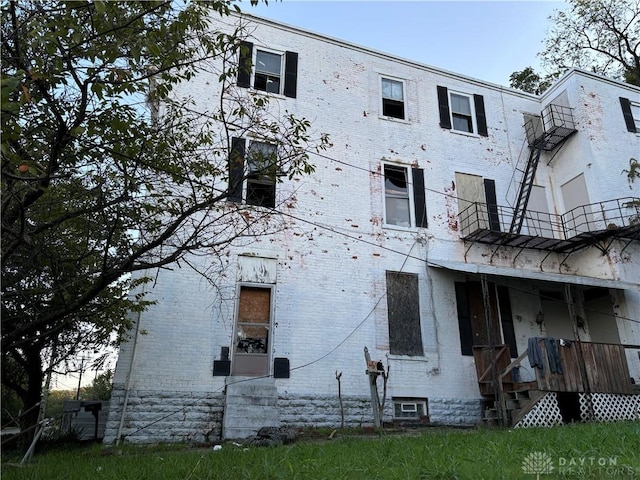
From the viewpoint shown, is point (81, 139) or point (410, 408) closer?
point (81, 139)

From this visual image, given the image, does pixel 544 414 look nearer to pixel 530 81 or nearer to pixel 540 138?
pixel 540 138

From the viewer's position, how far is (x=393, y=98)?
1530 centimetres

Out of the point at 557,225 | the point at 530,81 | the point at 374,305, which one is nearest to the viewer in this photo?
the point at 374,305

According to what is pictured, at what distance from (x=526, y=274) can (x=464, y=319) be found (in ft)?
6.45

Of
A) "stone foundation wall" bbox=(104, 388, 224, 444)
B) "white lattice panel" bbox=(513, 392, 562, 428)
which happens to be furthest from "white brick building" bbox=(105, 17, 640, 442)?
"white lattice panel" bbox=(513, 392, 562, 428)

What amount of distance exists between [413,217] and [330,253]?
2.89 meters

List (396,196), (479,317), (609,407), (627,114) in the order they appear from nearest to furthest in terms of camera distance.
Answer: (609,407), (479,317), (396,196), (627,114)

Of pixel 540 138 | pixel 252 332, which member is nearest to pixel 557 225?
pixel 540 138

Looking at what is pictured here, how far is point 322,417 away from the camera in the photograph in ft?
35.4

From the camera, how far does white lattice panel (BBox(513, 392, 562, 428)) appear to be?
10.6m

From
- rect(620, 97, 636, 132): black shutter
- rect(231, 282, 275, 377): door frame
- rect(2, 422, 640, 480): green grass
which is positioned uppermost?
rect(620, 97, 636, 132): black shutter

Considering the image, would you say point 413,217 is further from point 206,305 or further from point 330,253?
point 206,305

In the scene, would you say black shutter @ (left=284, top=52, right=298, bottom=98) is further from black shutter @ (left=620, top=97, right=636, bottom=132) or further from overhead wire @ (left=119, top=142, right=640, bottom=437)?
black shutter @ (left=620, top=97, right=636, bottom=132)

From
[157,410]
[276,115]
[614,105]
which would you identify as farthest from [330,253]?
[614,105]
